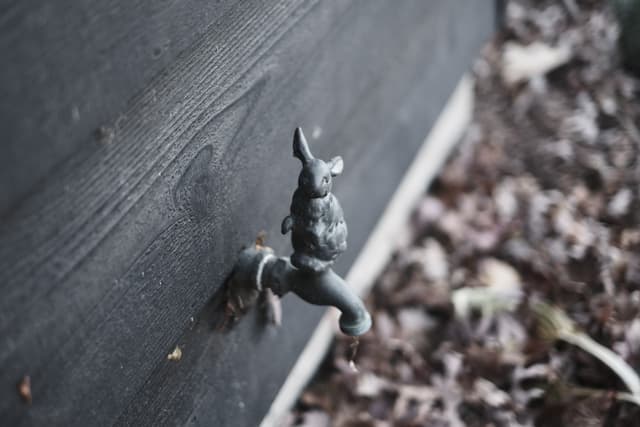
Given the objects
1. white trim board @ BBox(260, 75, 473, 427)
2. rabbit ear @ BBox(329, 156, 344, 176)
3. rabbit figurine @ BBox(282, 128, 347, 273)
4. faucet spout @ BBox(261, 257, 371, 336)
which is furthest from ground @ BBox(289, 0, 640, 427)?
rabbit ear @ BBox(329, 156, 344, 176)

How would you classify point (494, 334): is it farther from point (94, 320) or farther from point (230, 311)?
point (94, 320)

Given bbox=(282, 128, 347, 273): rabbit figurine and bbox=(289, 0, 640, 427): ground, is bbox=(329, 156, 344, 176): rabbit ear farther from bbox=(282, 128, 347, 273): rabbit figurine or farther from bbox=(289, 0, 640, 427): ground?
bbox=(289, 0, 640, 427): ground

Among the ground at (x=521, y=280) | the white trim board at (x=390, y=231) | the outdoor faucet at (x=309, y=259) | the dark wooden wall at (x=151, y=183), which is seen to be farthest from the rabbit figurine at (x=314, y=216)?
the white trim board at (x=390, y=231)

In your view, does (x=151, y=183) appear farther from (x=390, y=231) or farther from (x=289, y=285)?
(x=390, y=231)

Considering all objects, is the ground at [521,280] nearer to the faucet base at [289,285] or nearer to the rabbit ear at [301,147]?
the faucet base at [289,285]

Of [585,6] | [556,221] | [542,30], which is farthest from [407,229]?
[585,6]

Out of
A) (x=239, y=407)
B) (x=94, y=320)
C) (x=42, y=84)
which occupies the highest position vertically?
(x=42, y=84)

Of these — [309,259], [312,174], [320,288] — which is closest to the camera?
[312,174]

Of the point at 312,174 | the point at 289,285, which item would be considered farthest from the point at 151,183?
the point at 289,285
